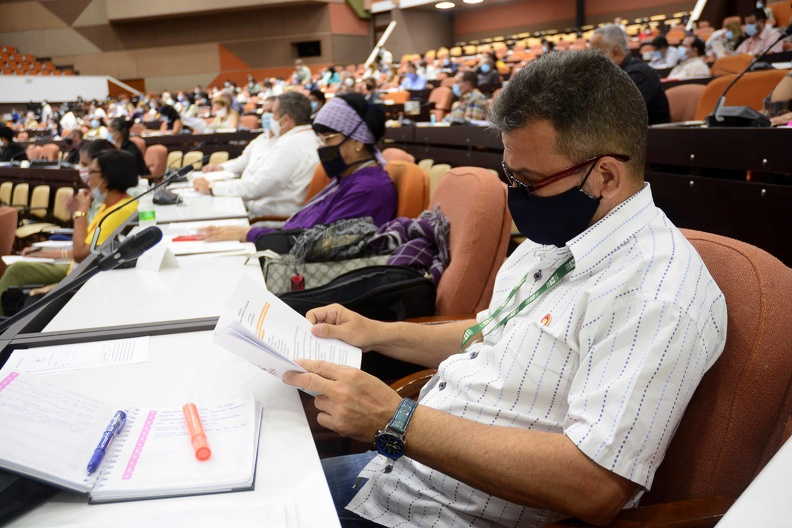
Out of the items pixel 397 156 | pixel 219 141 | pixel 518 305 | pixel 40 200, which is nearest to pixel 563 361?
pixel 518 305

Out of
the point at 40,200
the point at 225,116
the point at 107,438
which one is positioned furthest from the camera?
the point at 225,116

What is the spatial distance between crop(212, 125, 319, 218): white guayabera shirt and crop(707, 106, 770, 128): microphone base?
227 centimetres

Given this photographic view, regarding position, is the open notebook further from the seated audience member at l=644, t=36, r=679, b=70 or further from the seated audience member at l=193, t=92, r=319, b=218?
the seated audience member at l=644, t=36, r=679, b=70

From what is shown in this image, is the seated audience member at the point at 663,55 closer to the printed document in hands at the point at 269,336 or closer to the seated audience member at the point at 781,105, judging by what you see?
the seated audience member at the point at 781,105

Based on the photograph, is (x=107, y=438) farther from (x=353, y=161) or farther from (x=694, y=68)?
(x=694, y=68)

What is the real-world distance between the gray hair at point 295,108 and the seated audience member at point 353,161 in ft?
4.61

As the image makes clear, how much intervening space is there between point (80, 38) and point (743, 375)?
23.2m

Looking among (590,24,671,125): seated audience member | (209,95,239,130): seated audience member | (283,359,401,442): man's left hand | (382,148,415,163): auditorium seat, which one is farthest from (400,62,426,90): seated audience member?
(283,359,401,442): man's left hand

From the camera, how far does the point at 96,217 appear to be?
3273mm

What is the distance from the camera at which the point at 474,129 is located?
4.59 metres

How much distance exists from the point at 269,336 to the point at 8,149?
9.34 meters

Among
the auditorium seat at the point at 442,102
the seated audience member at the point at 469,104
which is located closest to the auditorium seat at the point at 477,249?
the seated audience member at the point at 469,104

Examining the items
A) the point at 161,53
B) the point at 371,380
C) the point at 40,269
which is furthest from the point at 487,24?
the point at 371,380

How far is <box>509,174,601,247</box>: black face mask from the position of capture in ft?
3.63
